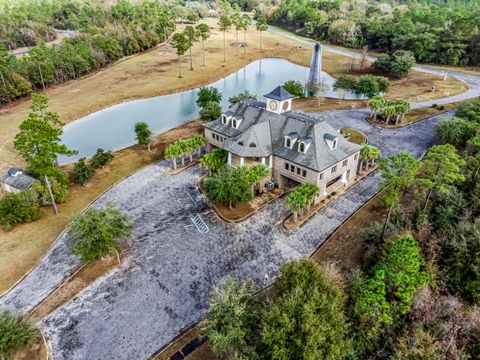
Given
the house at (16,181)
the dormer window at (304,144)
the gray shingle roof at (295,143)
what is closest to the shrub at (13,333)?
the house at (16,181)

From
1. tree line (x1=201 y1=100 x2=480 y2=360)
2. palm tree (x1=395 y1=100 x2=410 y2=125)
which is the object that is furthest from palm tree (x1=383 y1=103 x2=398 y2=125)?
tree line (x1=201 y1=100 x2=480 y2=360)

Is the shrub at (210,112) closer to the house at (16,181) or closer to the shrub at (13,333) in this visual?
the house at (16,181)

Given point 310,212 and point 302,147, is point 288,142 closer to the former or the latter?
point 302,147

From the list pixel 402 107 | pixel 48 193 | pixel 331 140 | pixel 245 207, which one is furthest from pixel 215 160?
pixel 402 107

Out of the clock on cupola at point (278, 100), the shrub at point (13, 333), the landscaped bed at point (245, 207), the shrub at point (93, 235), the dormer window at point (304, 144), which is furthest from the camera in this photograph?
the clock on cupola at point (278, 100)

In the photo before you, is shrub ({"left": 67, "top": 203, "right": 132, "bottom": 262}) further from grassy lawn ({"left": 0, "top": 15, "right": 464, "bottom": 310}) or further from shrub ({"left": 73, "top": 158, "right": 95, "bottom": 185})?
shrub ({"left": 73, "top": 158, "right": 95, "bottom": 185})

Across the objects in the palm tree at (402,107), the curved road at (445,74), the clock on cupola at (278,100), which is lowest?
the curved road at (445,74)
